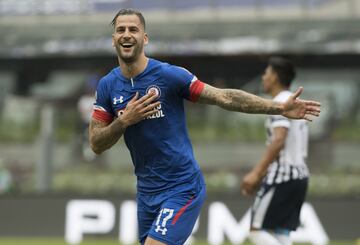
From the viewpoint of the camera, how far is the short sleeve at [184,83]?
718 cm

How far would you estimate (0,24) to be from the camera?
21781 mm

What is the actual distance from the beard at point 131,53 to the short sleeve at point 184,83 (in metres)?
0.24

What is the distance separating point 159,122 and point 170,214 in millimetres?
657

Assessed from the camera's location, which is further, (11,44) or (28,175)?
(11,44)

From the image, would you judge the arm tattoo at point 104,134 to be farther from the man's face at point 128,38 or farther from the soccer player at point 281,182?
the soccer player at point 281,182

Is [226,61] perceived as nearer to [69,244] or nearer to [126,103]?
[69,244]

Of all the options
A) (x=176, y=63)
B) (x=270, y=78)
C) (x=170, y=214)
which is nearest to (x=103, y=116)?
(x=170, y=214)

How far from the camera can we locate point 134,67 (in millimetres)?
7219

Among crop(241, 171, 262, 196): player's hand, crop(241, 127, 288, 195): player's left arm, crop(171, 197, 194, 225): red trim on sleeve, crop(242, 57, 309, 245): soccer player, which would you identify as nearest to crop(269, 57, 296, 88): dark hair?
crop(242, 57, 309, 245): soccer player

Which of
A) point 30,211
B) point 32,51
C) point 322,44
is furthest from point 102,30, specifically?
point 30,211

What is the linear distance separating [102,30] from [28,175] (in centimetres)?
530

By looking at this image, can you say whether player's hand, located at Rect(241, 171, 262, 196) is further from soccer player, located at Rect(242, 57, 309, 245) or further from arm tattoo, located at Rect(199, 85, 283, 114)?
arm tattoo, located at Rect(199, 85, 283, 114)

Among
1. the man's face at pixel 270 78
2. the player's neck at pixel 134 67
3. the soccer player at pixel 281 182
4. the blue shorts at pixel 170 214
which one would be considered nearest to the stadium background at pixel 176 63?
the soccer player at pixel 281 182

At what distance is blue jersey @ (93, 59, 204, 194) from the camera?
284 inches
